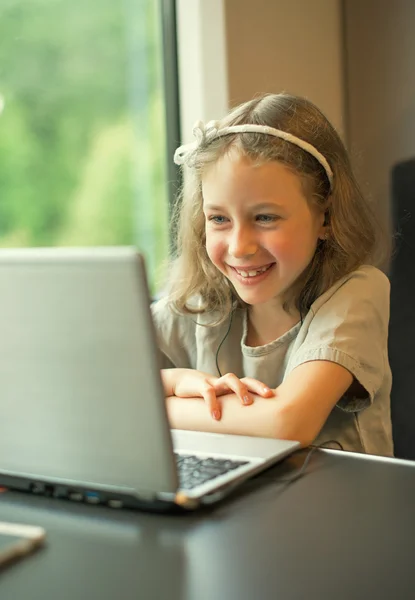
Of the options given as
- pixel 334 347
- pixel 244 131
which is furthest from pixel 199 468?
pixel 244 131

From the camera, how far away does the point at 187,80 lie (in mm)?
2229

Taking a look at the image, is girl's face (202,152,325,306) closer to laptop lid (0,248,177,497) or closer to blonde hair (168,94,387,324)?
blonde hair (168,94,387,324)

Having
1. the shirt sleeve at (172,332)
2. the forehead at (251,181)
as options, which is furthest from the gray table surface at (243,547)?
the shirt sleeve at (172,332)

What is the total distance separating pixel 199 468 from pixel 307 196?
26.2 inches

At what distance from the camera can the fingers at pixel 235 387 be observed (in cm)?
110

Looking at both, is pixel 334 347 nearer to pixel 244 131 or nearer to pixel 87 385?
pixel 244 131

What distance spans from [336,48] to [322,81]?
102mm

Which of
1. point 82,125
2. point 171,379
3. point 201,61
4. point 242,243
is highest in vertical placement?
point 201,61

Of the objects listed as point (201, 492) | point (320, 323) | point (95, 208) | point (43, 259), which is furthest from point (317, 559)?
point (95, 208)

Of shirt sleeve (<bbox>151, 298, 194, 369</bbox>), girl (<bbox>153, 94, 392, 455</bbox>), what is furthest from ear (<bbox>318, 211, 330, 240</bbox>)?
shirt sleeve (<bbox>151, 298, 194, 369</bbox>)

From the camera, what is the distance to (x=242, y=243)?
4.24 ft

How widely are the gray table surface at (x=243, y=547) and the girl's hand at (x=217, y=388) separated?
247 mm

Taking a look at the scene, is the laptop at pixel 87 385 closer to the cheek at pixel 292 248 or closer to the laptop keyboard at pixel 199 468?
the laptop keyboard at pixel 199 468

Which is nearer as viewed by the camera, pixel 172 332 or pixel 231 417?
pixel 231 417
